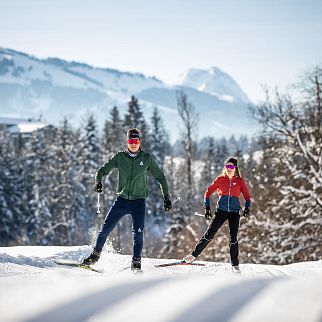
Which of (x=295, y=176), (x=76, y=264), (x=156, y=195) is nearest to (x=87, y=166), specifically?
(x=156, y=195)

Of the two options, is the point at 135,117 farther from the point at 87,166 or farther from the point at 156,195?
the point at 156,195

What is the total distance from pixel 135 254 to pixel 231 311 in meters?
3.35

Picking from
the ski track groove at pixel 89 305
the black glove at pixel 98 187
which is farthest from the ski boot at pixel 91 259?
the ski track groove at pixel 89 305

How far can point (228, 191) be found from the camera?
7035 mm

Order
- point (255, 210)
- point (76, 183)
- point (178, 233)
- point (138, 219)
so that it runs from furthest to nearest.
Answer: point (76, 183)
point (178, 233)
point (255, 210)
point (138, 219)

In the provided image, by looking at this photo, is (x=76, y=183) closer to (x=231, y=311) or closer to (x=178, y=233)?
(x=178, y=233)

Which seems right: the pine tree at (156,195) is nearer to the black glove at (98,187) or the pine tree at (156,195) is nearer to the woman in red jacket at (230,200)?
the woman in red jacket at (230,200)

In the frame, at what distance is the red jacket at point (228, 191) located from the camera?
23.0 ft

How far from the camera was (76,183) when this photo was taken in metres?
44.2

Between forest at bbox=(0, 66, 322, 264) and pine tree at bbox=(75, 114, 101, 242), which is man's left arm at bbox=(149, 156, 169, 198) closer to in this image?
forest at bbox=(0, 66, 322, 264)

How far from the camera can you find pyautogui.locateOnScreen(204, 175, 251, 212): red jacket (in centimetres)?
700

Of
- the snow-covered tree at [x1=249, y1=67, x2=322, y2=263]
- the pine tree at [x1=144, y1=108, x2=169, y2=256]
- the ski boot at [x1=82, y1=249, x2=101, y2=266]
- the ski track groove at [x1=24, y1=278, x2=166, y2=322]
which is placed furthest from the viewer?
the pine tree at [x1=144, y1=108, x2=169, y2=256]

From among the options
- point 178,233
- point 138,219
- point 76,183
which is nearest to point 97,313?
point 138,219

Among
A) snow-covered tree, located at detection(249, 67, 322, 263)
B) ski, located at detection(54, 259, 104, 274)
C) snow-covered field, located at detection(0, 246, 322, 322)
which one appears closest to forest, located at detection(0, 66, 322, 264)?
snow-covered tree, located at detection(249, 67, 322, 263)
